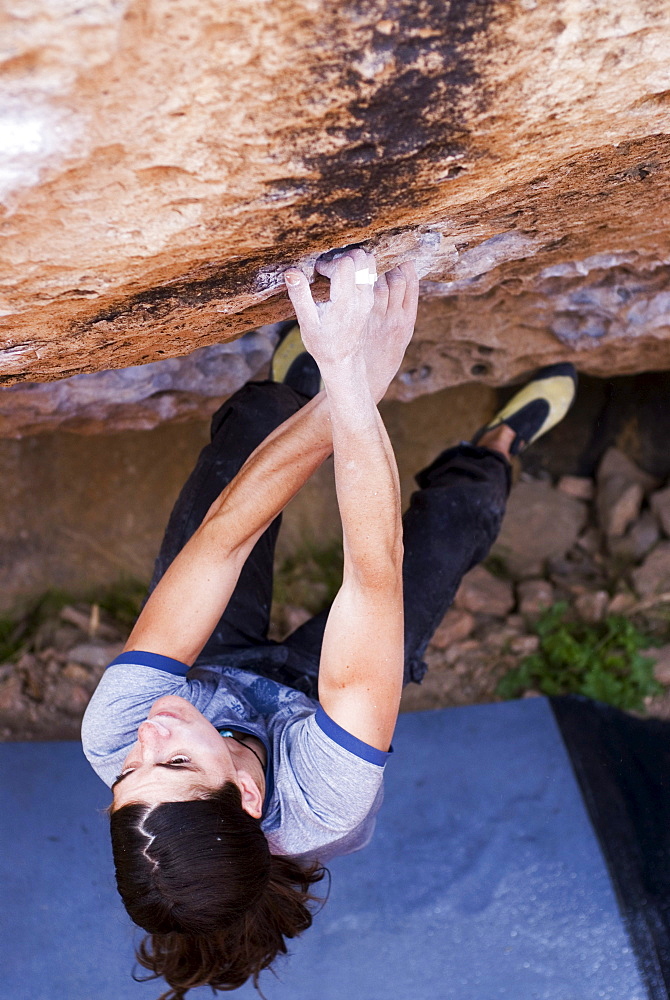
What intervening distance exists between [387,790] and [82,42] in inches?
76.9

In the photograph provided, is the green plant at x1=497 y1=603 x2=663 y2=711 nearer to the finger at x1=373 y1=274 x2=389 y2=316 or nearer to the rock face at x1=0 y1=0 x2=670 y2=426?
the rock face at x1=0 y1=0 x2=670 y2=426

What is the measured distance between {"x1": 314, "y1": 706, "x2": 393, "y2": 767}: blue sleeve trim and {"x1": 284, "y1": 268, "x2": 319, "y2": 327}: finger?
0.59 meters

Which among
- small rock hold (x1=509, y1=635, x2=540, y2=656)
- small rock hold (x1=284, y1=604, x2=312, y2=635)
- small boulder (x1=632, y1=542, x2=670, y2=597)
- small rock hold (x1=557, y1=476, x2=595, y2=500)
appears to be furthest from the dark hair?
small rock hold (x1=557, y1=476, x2=595, y2=500)

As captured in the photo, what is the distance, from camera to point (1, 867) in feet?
6.64

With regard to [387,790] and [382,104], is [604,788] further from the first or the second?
[382,104]

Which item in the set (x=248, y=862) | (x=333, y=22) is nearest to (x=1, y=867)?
(x=248, y=862)

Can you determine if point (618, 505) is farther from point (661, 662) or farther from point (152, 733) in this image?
point (152, 733)

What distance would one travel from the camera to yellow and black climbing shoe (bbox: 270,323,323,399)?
1.96 meters

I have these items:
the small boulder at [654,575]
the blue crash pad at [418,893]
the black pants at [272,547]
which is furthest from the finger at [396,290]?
the small boulder at [654,575]

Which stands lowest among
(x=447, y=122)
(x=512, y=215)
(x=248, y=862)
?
(x=248, y=862)

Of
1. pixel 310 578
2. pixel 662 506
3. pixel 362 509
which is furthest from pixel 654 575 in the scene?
pixel 362 509

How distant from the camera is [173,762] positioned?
1.23 metres

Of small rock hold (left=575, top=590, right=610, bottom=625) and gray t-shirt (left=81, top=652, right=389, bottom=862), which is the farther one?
small rock hold (left=575, top=590, right=610, bottom=625)

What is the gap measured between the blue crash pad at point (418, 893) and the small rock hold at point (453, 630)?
36 centimetres
